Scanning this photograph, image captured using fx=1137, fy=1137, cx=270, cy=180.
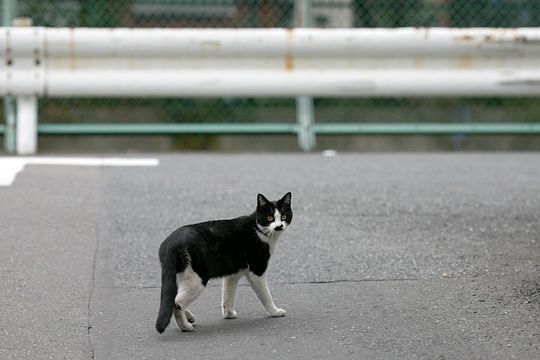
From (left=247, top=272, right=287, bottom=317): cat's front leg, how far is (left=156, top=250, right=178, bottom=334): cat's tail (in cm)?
52

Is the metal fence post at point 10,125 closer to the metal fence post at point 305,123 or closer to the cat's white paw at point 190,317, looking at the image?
the metal fence post at point 305,123

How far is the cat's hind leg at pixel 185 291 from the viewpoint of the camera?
5.45 m

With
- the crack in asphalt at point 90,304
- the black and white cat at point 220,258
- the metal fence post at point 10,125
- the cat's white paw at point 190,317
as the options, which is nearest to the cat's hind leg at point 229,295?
the black and white cat at point 220,258

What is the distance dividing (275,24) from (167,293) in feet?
21.0

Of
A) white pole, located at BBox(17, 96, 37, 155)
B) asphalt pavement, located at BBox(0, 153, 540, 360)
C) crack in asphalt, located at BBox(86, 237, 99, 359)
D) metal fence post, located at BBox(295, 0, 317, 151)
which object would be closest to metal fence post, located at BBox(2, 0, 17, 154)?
white pole, located at BBox(17, 96, 37, 155)

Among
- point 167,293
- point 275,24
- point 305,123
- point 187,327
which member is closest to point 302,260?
point 187,327

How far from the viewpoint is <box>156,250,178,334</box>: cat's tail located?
527 cm

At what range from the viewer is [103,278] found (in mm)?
6344

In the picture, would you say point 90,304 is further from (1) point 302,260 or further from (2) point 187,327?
(1) point 302,260

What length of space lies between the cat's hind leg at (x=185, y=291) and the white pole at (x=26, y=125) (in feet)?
15.8

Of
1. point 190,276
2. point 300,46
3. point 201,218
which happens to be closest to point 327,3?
point 300,46

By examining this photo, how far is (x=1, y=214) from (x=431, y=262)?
9.26 feet

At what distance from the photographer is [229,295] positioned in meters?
5.80

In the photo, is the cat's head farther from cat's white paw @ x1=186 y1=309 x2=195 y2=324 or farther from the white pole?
the white pole
